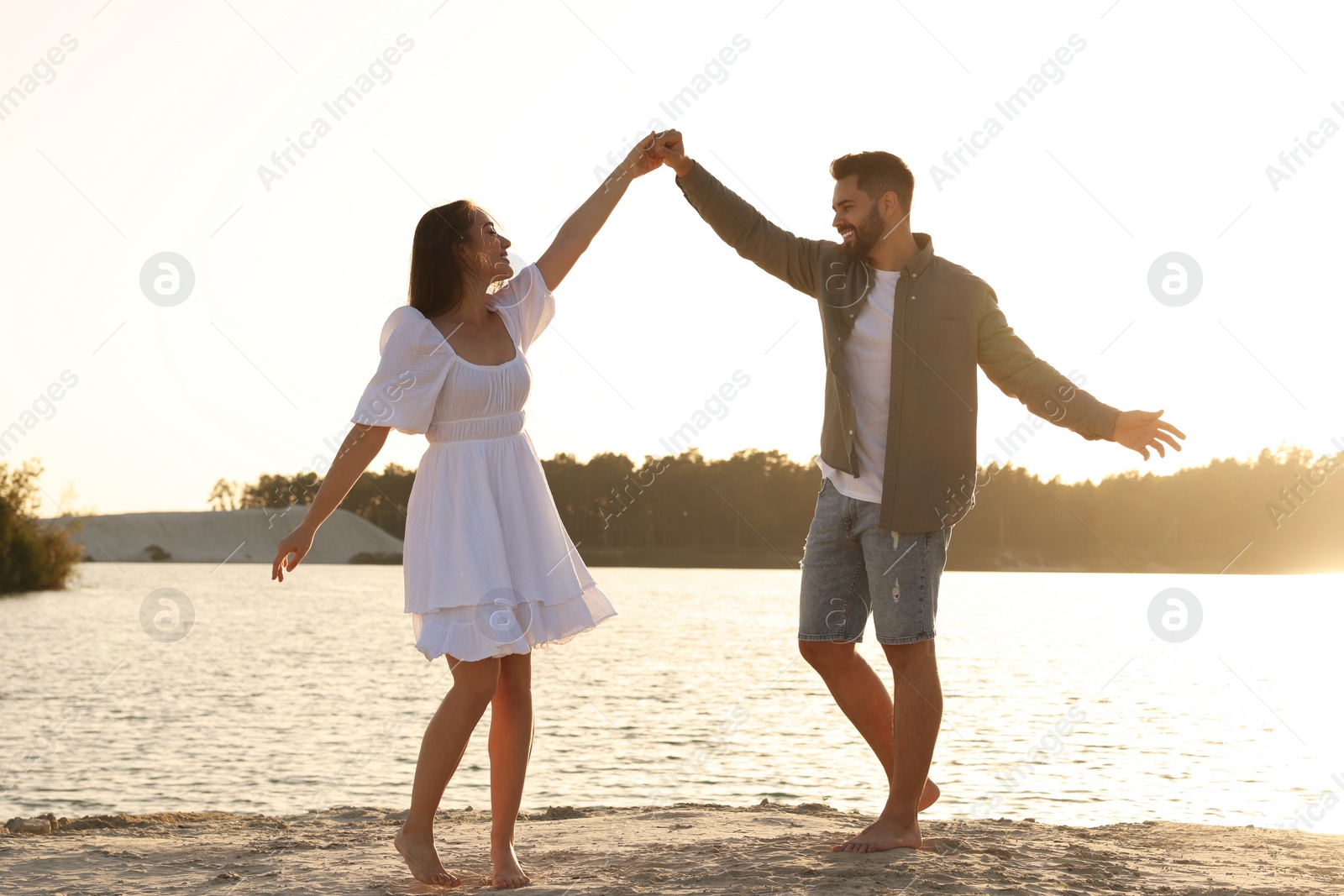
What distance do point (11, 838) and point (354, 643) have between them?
71.8 ft

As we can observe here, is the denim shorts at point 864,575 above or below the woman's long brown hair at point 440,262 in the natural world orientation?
below

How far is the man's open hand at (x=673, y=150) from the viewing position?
13.1 ft

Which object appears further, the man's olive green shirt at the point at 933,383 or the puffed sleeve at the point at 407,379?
the man's olive green shirt at the point at 933,383

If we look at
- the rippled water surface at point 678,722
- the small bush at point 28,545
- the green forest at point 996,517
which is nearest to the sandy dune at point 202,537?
the green forest at point 996,517

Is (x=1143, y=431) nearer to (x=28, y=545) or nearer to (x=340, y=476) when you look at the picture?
(x=340, y=476)

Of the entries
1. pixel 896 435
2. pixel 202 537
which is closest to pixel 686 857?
pixel 896 435

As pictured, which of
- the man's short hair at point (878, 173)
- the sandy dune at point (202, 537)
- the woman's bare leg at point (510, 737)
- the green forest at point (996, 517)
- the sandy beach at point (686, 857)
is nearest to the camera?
the sandy beach at point (686, 857)

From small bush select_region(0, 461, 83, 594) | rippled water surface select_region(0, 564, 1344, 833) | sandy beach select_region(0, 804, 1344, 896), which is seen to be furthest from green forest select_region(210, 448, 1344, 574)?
sandy beach select_region(0, 804, 1344, 896)

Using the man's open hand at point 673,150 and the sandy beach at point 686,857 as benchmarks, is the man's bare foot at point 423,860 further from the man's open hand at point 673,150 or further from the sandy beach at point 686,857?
the man's open hand at point 673,150

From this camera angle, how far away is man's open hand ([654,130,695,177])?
13.1ft

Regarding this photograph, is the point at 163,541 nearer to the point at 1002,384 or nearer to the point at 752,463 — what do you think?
the point at 752,463

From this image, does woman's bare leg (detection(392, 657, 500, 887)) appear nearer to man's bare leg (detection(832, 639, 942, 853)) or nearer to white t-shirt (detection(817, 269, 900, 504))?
man's bare leg (detection(832, 639, 942, 853))

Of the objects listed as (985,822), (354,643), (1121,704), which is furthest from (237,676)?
(985,822)

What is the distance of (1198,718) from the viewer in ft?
45.9
